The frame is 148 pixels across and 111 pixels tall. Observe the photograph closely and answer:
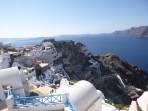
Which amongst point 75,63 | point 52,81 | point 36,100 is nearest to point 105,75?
point 75,63

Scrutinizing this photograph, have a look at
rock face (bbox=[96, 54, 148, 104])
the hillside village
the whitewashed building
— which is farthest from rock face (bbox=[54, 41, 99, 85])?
the whitewashed building

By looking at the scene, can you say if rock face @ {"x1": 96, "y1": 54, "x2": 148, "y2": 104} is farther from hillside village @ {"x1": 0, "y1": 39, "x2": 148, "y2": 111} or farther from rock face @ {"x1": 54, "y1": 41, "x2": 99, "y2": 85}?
rock face @ {"x1": 54, "y1": 41, "x2": 99, "y2": 85}

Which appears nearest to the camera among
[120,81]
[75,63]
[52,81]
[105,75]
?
[52,81]

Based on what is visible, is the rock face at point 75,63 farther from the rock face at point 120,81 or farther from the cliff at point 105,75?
the rock face at point 120,81

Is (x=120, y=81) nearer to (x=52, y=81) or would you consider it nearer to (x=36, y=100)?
(x=52, y=81)

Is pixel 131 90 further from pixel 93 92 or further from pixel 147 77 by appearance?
pixel 93 92

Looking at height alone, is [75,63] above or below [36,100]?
below
